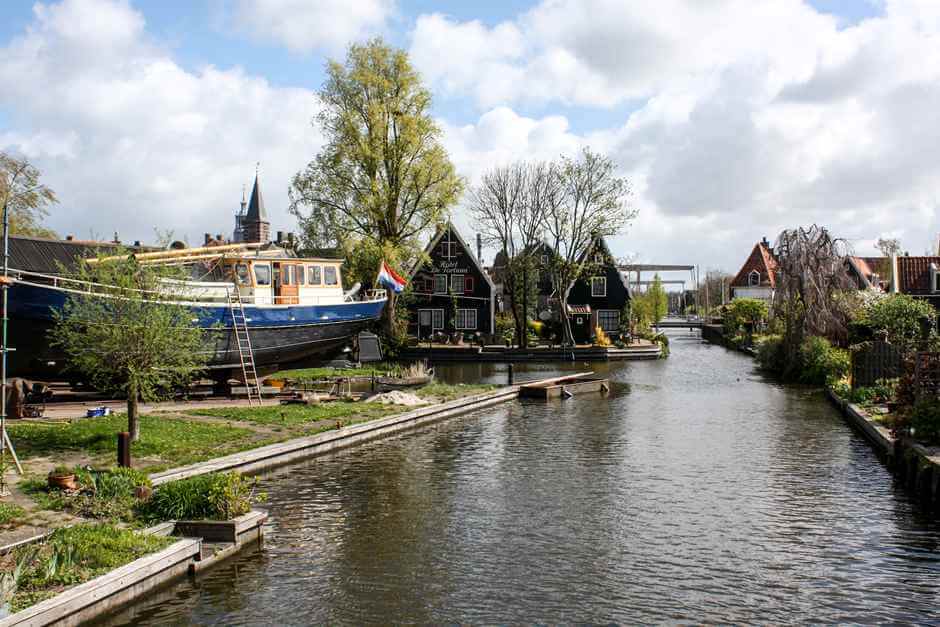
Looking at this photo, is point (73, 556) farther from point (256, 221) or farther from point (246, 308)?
point (256, 221)

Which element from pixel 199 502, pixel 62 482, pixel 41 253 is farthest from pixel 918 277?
pixel 62 482

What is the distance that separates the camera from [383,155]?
49719mm

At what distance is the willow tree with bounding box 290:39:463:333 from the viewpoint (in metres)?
49.4

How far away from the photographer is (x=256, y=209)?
86250 mm

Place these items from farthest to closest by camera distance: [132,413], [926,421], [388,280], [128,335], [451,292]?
[451,292]
[388,280]
[926,421]
[132,413]
[128,335]

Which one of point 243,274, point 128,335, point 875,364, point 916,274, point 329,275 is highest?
point 916,274

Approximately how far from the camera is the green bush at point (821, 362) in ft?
119

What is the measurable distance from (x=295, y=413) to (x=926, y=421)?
1586 cm

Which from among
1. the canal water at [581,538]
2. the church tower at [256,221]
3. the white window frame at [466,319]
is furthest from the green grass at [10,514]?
the church tower at [256,221]

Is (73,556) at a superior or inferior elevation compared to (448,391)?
inferior

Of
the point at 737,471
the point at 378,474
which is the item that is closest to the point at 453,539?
the point at 378,474

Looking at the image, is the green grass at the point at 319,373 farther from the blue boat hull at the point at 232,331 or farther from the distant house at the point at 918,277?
the distant house at the point at 918,277

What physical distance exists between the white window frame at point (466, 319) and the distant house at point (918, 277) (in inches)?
1179

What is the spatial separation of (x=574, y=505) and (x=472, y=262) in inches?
1994
